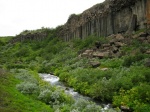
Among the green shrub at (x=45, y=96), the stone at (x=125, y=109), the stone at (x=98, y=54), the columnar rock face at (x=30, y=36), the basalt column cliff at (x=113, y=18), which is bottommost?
the stone at (x=125, y=109)

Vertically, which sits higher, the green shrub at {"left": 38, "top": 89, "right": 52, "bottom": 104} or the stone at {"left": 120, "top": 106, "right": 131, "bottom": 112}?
the green shrub at {"left": 38, "top": 89, "right": 52, "bottom": 104}

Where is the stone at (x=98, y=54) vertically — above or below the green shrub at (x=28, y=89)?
above

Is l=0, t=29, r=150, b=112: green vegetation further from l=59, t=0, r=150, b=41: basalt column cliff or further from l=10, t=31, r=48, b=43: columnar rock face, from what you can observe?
l=10, t=31, r=48, b=43: columnar rock face

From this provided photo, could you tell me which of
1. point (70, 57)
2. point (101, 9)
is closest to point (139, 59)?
point (70, 57)

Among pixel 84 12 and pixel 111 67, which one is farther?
pixel 84 12

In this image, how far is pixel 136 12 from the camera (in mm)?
44094

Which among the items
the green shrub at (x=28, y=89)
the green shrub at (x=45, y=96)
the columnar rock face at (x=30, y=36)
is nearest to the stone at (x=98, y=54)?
the green shrub at (x=28, y=89)

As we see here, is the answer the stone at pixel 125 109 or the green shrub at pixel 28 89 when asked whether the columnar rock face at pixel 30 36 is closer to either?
the green shrub at pixel 28 89

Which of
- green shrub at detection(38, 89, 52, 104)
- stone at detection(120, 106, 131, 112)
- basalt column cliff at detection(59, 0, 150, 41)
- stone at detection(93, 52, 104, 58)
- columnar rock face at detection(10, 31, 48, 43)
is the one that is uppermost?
basalt column cliff at detection(59, 0, 150, 41)

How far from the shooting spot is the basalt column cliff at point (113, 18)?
42969 mm

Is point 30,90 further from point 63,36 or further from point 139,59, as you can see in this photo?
point 63,36

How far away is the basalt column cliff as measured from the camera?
43.0 metres

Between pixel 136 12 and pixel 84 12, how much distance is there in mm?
19121

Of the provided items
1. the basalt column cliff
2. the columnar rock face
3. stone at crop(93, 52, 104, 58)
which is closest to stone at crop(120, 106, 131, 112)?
stone at crop(93, 52, 104, 58)
